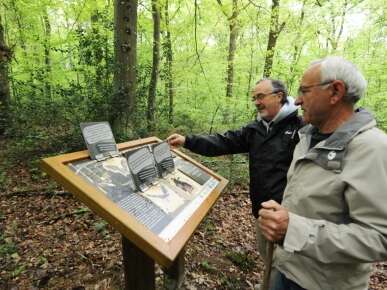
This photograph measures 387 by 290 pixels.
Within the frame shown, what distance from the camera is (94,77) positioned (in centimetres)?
565

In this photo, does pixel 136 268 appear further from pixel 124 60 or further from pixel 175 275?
pixel 124 60

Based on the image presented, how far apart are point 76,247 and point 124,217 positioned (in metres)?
2.41

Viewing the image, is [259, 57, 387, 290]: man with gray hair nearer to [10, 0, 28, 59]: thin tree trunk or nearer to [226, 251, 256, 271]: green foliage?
[226, 251, 256, 271]: green foliage

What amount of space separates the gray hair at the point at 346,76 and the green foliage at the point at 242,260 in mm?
3008

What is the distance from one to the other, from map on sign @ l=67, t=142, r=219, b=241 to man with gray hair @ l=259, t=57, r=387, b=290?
2.14ft

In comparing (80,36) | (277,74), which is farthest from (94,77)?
(277,74)

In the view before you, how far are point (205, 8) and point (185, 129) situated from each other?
16.3ft

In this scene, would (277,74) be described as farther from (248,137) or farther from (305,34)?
(248,137)

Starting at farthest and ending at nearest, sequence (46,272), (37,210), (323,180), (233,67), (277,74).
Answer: (233,67), (277,74), (37,210), (46,272), (323,180)

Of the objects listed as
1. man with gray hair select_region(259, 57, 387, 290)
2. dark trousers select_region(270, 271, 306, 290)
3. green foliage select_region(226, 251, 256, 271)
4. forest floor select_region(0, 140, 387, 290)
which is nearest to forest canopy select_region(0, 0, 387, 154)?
forest floor select_region(0, 140, 387, 290)

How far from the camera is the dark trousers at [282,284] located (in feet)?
6.35

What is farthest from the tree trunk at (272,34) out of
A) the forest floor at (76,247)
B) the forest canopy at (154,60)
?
the forest floor at (76,247)

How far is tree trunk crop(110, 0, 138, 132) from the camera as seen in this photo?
535 centimetres

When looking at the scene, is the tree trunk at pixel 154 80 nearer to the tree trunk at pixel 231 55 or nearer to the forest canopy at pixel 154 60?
the forest canopy at pixel 154 60
